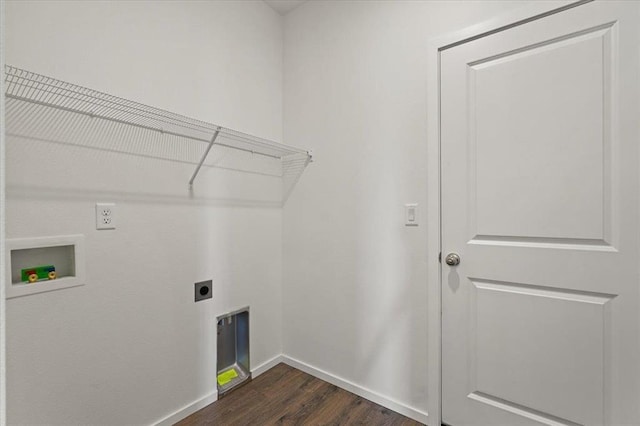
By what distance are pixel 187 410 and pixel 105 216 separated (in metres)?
1.14

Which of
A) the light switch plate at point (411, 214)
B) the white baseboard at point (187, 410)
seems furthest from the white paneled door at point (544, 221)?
A: the white baseboard at point (187, 410)

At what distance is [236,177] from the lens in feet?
6.39

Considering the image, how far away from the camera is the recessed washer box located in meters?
→ 1.13

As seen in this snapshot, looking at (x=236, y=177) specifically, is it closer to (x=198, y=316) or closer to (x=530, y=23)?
(x=198, y=316)

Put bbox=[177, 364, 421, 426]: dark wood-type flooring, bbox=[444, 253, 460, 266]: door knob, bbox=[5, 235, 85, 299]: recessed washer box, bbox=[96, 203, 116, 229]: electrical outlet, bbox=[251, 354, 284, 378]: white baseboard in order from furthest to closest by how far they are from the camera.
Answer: bbox=[251, 354, 284, 378]: white baseboard, bbox=[177, 364, 421, 426]: dark wood-type flooring, bbox=[444, 253, 460, 266]: door knob, bbox=[96, 203, 116, 229]: electrical outlet, bbox=[5, 235, 85, 299]: recessed washer box

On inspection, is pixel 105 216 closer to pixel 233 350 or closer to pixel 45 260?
Answer: pixel 45 260

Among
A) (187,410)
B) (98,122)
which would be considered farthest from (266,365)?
(98,122)

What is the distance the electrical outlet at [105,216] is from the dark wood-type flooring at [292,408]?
1.12m

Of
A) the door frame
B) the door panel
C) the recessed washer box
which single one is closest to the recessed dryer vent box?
the recessed washer box

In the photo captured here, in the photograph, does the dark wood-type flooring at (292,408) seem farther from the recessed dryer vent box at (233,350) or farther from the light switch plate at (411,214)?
the light switch plate at (411,214)

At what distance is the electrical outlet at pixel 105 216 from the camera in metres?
1.34

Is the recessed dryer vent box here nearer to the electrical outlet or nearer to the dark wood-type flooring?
the dark wood-type flooring

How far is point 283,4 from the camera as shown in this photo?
7.03 ft

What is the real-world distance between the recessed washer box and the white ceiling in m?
1.92
